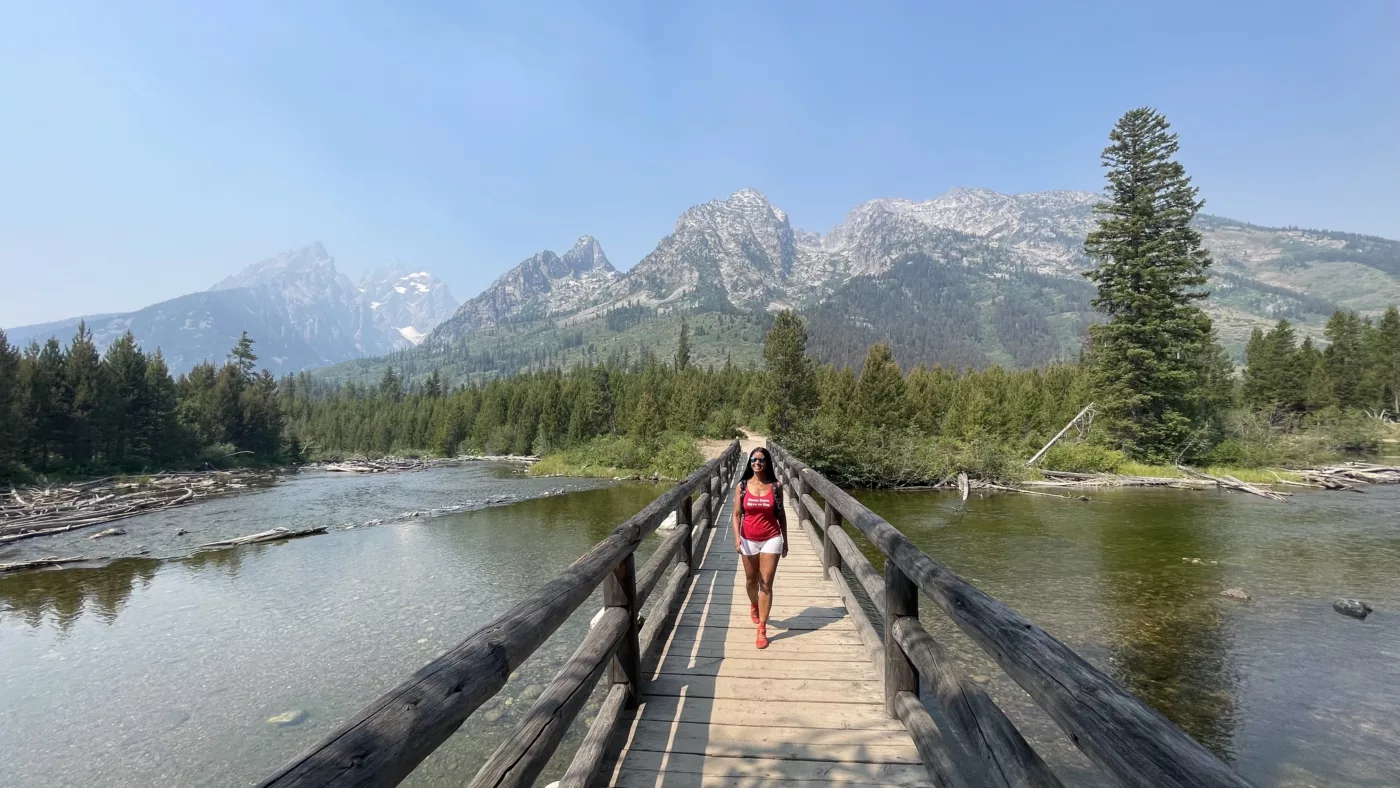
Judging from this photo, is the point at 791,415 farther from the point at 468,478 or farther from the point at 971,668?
the point at 971,668

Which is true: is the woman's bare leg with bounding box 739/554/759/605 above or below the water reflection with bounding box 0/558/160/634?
above

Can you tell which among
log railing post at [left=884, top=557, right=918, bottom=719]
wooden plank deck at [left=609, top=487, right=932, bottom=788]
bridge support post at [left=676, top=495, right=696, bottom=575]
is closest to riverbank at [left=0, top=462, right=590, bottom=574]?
bridge support post at [left=676, top=495, right=696, bottom=575]

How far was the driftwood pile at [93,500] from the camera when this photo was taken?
2269cm

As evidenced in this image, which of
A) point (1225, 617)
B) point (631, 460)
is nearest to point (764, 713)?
point (1225, 617)

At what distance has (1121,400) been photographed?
30.4 meters

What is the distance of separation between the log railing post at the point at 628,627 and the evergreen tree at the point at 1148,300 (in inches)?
1332

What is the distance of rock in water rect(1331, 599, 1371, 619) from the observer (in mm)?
10523

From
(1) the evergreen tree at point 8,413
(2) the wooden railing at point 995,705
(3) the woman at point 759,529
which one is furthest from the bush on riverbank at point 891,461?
(1) the evergreen tree at point 8,413

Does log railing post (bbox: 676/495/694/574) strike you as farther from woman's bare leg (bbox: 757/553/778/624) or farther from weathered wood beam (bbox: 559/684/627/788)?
weathered wood beam (bbox: 559/684/627/788)

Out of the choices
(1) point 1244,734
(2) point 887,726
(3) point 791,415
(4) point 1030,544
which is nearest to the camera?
(2) point 887,726

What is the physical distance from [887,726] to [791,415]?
3739 centimetres

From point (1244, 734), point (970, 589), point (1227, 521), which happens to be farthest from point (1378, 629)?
point (970, 589)

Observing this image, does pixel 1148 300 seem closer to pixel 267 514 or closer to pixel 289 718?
pixel 289 718

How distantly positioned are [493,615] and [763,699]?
8556mm
